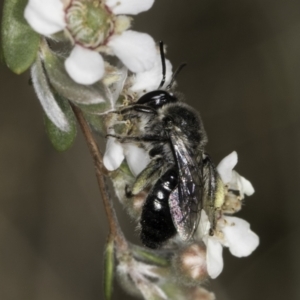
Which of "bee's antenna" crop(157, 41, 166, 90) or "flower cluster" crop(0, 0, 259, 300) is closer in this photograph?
"flower cluster" crop(0, 0, 259, 300)

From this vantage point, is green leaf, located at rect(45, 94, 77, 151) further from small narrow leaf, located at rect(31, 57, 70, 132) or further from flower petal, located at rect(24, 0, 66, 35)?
flower petal, located at rect(24, 0, 66, 35)

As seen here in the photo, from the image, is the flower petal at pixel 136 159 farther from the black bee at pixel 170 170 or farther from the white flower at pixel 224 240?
the white flower at pixel 224 240

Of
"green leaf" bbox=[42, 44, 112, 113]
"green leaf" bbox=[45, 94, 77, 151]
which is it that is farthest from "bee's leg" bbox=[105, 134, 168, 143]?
"green leaf" bbox=[42, 44, 112, 113]

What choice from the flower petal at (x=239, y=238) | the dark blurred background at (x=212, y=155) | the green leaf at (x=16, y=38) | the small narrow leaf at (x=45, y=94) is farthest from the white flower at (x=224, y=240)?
the dark blurred background at (x=212, y=155)

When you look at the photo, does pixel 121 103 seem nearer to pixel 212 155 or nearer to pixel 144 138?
pixel 144 138

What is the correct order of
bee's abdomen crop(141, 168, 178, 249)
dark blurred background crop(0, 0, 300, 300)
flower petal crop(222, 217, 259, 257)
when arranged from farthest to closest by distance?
dark blurred background crop(0, 0, 300, 300)
flower petal crop(222, 217, 259, 257)
bee's abdomen crop(141, 168, 178, 249)

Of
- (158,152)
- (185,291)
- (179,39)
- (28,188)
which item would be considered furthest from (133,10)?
(179,39)

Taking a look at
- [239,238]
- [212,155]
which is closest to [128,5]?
[239,238]
